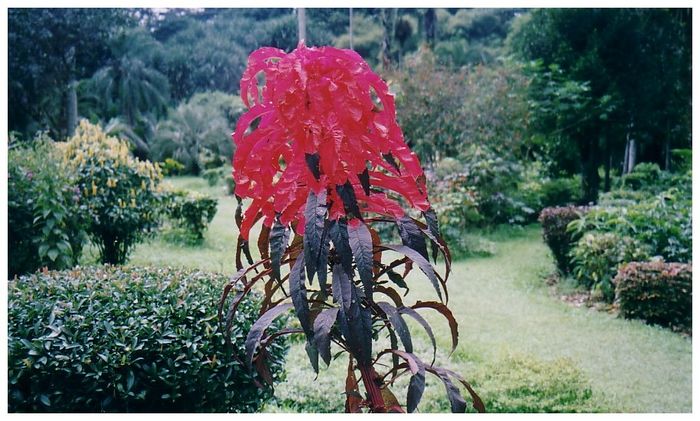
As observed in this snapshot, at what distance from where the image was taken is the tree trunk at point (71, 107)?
5889 millimetres

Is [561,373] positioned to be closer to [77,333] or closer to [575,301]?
[575,301]

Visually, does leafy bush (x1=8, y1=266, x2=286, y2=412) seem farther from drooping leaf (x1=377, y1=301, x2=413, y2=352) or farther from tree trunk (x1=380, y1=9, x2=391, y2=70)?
tree trunk (x1=380, y1=9, x2=391, y2=70)

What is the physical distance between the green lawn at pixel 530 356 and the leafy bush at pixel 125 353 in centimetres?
70

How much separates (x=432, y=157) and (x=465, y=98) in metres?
0.78

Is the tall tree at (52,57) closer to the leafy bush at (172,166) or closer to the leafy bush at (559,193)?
the leafy bush at (172,166)

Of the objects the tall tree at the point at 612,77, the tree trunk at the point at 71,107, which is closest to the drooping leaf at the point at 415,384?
the tree trunk at the point at 71,107

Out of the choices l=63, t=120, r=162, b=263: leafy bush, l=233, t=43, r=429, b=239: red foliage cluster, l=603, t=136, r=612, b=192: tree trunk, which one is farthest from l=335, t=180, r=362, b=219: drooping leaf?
l=603, t=136, r=612, b=192: tree trunk

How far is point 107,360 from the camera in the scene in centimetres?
191

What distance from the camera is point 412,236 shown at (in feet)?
4.05

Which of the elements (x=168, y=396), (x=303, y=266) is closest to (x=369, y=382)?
(x=303, y=266)

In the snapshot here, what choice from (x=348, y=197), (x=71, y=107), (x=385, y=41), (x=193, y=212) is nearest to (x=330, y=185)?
(x=348, y=197)

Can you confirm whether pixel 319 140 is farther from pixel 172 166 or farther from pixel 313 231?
pixel 172 166

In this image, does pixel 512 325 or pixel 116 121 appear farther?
pixel 116 121

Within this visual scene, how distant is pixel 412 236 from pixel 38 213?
3.14 meters
